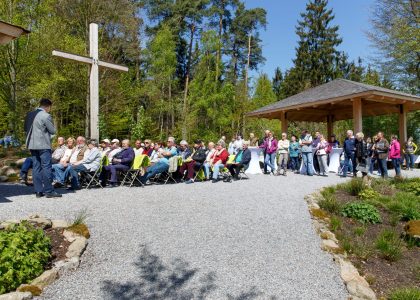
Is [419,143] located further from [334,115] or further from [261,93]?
[261,93]

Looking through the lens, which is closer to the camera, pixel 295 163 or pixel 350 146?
pixel 350 146

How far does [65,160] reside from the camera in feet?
26.9

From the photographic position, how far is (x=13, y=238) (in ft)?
11.0

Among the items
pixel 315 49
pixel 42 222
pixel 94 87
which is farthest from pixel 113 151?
pixel 315 49

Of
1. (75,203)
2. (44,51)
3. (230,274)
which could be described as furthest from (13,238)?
(44,51)

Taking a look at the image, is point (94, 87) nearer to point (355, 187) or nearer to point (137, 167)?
point (137, 167)

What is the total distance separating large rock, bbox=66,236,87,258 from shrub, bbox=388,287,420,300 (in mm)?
3418

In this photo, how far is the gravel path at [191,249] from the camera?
335cm

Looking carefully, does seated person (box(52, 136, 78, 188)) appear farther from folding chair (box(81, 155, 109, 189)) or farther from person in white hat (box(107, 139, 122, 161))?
person in white hat (box(107, 139, 122, 161))

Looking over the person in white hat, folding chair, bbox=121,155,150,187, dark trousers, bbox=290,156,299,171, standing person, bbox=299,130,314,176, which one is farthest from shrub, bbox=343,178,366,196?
the person in white hat

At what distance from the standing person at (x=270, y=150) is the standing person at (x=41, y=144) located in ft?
24.5

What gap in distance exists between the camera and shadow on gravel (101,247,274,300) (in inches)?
126

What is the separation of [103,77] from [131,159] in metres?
12.2

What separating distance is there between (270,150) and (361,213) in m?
6.08
